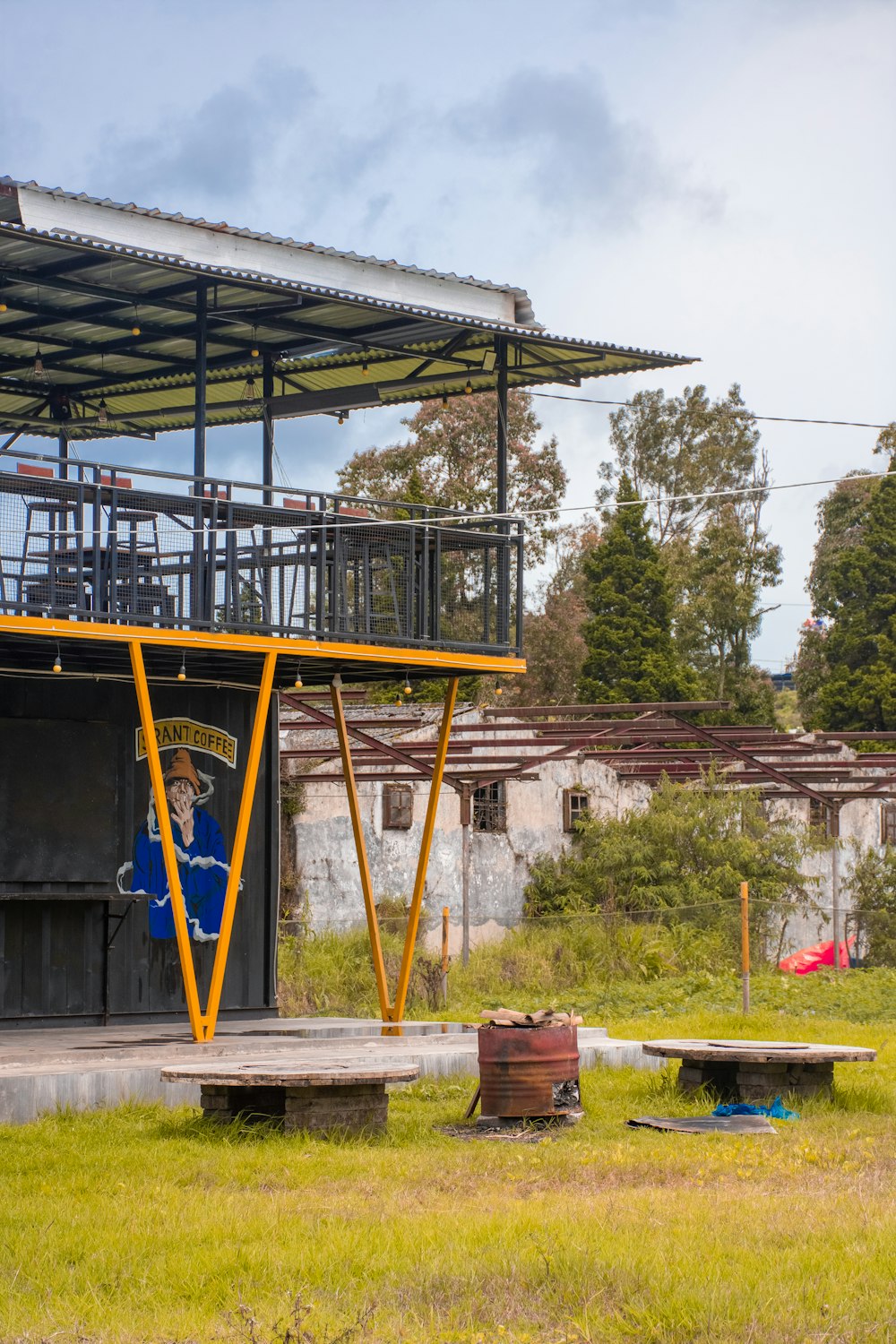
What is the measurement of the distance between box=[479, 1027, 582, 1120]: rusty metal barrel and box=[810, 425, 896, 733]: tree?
3440cm

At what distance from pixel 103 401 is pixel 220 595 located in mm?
5502

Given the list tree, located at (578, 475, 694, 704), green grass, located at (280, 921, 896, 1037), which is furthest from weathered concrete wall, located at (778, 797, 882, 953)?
tree, located at (578, 475, 694, 704)

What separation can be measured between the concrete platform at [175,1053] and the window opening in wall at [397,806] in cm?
1115

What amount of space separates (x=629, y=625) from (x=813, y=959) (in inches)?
692

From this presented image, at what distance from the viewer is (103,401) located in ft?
66.0

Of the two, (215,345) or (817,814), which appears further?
(817,814)

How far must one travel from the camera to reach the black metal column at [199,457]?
48.7 feet

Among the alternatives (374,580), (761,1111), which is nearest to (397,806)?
(374,580)

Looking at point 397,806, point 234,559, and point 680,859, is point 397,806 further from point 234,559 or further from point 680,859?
point 234,559

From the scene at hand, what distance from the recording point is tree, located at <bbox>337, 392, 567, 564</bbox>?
4628cm

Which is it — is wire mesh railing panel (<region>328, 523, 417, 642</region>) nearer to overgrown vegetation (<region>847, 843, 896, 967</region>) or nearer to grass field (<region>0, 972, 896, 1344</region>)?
grass field (<region>0, 972, 896, 1344</region>)

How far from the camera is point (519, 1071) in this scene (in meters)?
12.1

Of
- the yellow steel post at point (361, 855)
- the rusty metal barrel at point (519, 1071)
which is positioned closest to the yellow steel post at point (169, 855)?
the yellow steel post at point (361, 855)

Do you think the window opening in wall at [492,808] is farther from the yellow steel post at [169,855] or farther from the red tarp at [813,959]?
the yellow steel post at [169,855]
